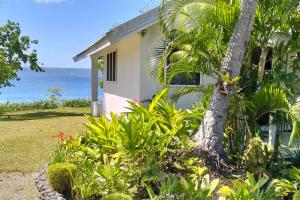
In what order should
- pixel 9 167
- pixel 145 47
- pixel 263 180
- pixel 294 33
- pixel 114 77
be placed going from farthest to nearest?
pixel 114 77 → pixel 145 47 → pixel 9 167 → pixel 294 33 → pixel 263 180

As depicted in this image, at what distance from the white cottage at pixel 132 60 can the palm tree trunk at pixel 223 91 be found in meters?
3.36

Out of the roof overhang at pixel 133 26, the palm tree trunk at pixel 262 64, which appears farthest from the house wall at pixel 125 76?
the palm tree trunk at pixel 262 64

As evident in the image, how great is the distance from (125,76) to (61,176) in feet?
25.5

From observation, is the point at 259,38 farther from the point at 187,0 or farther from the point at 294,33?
the point at 187,0

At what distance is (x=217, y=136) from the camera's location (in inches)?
253

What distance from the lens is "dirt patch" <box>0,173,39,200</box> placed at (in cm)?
661

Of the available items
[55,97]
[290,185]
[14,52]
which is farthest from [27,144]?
[55,97]

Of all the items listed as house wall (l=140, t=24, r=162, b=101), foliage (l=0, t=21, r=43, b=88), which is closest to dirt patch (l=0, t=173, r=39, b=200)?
house wall (l=140, t=24, r=162, b=101)

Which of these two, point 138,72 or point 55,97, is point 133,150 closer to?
point 138,72

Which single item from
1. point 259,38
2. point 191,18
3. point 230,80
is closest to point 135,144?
point 230,80

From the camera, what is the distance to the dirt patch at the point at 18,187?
661cm

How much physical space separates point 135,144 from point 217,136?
136 centimetres

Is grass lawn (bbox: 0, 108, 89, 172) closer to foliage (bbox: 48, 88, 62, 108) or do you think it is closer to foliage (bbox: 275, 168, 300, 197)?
foliage (bbox: 275, 168, 300, 197)

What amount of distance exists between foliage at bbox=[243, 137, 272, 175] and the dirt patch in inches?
138
